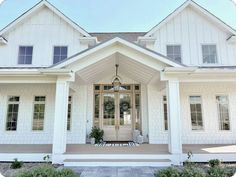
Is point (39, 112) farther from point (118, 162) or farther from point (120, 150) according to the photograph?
point (118, 162)

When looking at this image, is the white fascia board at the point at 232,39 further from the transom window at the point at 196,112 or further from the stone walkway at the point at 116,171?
the stone walkway at the point at 116,171

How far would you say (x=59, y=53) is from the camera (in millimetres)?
9477

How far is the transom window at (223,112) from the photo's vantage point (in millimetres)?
8891

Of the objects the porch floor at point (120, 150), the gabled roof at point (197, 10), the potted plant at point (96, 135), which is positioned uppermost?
the gabled roof at point (197, 10)

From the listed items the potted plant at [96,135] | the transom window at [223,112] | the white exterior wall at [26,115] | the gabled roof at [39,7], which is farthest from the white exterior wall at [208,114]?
the white exterior wall at [26,115]

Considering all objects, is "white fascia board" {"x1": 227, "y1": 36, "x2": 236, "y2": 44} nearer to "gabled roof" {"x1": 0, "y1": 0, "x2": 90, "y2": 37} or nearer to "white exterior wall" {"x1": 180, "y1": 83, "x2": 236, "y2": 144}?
"white exterior wall" {"x1": 180, "y1": 83, "x2": 236, "y2": 144}

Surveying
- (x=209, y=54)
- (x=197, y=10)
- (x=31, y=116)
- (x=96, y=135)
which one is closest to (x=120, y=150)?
(x=96, y=135)

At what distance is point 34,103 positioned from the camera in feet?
29.9

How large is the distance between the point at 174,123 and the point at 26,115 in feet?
23.5

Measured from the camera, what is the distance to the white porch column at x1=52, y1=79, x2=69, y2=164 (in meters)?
5.86

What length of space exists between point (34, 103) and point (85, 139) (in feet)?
10.6

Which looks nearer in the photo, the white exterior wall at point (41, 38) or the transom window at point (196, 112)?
the transom window at point (196, 112)

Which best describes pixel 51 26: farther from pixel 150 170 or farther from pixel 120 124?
pixel 150 170

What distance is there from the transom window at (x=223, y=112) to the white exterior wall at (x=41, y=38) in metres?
7.60
